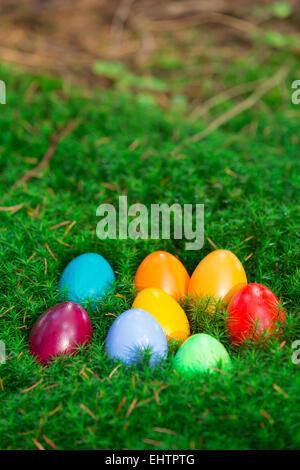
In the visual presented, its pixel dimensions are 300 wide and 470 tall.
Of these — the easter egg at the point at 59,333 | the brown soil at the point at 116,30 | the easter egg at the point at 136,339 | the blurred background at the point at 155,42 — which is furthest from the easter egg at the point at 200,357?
the brown soil at the point at 116,30

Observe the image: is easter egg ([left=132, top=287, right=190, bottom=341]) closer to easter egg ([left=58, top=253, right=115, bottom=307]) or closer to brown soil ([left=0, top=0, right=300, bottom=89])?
easter egg ([left=58, top=253, right=115, bottom=307])

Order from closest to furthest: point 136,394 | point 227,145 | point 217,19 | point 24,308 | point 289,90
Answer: point 136,394, point 24,308, point 227,145, point 289,90, point 217,19

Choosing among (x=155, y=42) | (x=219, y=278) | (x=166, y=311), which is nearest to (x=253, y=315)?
(x=219, y=278)

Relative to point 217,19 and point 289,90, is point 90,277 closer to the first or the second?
point 289,90

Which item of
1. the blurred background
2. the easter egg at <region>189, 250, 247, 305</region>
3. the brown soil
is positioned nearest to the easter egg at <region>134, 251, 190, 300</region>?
the easter egg at <region>189, 250, 247, 305</region>

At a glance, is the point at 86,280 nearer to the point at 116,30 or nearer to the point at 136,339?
the point at 136,339
